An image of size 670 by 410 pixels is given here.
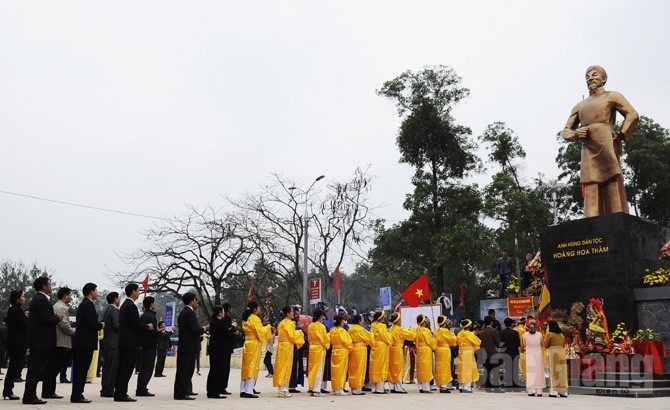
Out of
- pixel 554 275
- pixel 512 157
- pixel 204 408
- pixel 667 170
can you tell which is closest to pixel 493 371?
pixel 554 275

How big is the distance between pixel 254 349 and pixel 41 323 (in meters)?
3.57

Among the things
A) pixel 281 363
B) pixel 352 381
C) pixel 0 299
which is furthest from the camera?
pixel 0 299

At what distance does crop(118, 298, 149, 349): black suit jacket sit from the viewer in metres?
9.49

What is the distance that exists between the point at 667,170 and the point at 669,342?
2758cm

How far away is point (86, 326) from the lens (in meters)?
9.29

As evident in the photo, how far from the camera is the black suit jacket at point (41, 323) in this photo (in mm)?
8641

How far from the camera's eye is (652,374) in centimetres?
1139

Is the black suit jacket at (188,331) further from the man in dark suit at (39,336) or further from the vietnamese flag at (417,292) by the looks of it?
the vietnamese flag at (417,292)

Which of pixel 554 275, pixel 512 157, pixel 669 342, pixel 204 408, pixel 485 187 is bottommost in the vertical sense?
pixel 204 408

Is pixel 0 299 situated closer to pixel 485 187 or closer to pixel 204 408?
pixel 485 187

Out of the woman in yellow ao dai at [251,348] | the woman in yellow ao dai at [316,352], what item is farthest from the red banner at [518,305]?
the woman in yellow ao dai at [251,348]

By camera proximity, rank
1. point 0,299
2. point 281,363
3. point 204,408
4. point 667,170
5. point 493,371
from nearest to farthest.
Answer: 1. point 204,408
2. point 281,363
3. point 493,371
4. point 667,170
5. point 0,299

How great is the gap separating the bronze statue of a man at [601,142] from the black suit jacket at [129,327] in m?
9.46

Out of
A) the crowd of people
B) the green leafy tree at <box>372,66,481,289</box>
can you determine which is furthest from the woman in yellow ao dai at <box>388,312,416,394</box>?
the green leafy tree at <box>372,66,481,289</box>
